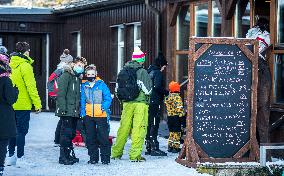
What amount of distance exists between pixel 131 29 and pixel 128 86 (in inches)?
349

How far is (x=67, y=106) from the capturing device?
36.4 ft

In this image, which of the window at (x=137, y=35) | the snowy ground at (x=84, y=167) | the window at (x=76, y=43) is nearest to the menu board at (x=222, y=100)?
the snowy ground at (x=84, y=167)

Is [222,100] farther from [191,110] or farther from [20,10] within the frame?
[20,10]

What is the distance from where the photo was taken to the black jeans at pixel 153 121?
→ 12367 millimetres

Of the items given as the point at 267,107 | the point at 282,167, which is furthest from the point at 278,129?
the point at 282,167

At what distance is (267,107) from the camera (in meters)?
11.4

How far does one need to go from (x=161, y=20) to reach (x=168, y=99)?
528 centimetres

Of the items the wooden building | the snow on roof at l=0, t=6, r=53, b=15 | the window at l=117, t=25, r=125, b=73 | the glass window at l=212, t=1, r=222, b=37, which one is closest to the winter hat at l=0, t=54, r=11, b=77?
the wooden building

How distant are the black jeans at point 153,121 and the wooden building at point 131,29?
203 cm

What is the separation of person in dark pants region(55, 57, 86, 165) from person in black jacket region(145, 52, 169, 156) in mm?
1618

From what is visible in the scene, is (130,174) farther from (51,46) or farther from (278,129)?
(51,46)

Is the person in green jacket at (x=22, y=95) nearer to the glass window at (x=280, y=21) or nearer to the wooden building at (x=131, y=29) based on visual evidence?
the wooden building at (x=131, y=29)

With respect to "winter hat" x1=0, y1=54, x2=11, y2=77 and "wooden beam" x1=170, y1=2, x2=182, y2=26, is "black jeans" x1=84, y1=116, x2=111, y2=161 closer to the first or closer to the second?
"winter hat" x1=0, y1=54, x2=11, y2=77

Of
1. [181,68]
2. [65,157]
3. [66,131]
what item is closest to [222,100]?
[66,131]
